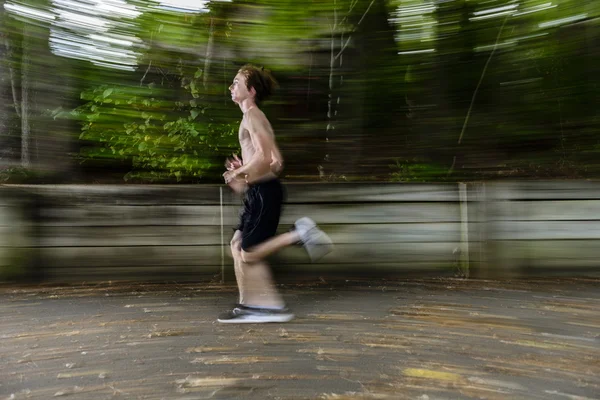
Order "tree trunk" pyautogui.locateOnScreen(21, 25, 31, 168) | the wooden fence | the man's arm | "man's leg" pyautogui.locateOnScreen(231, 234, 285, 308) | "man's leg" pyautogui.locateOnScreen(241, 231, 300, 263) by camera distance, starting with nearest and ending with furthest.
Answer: the man's arm
"man's leg" pyautogui.locateOnScreen(241, 231, 300, 263)
"man's leg" pyautogui.locateOnScreen(231, 234, 285, 308)
the wooden fence
"tree trunk" pyautogui.locateOnScreen(21, 25, 31, 168)

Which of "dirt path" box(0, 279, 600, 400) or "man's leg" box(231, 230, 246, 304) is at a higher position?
"man's leg" box(231, 230, 246, 304)

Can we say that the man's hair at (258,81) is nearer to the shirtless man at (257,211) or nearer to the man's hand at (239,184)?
the shirtless man at (257,211)

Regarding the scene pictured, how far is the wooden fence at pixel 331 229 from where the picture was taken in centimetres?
559

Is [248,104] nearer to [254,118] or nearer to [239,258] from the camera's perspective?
[254,118]

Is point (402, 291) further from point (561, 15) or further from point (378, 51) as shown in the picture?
point (561, 15)

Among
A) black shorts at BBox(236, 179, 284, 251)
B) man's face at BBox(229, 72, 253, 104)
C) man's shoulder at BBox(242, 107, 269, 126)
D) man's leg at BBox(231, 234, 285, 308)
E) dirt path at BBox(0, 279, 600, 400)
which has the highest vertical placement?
man's face at BBox(229, 72, 253, 104)

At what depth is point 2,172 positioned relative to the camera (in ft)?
19.3

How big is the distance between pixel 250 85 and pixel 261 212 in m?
0.88

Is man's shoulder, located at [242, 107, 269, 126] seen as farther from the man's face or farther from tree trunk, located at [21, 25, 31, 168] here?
tree trunk, located at [21, 25, 31, 168]

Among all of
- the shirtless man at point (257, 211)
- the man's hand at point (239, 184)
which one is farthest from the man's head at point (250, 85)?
the man's hand at point (239, 184)

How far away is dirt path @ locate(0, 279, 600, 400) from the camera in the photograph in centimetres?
305

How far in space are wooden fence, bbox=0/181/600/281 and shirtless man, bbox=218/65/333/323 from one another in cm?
118

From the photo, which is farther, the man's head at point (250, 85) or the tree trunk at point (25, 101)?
the tree trunk at point (25, 101)

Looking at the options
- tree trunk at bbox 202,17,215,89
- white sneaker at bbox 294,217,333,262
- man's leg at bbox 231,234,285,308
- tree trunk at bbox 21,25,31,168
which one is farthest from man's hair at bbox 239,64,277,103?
tree trunk at bbox 21,25,31,168
